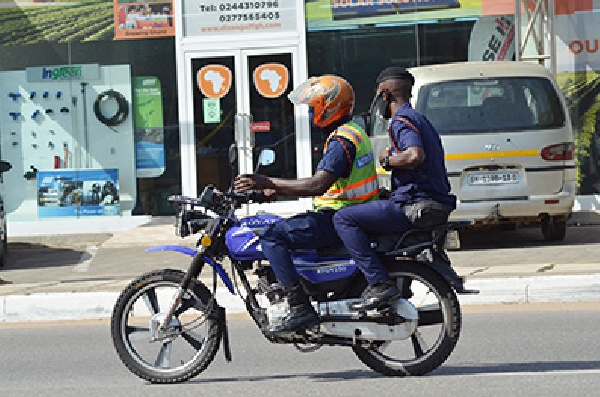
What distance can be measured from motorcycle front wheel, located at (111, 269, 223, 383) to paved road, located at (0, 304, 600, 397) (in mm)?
129

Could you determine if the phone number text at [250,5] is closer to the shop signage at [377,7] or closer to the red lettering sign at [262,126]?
the shop signage at [377,7]

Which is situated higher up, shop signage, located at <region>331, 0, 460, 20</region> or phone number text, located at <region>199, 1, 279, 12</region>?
phone number text, located at <region>199, 1, 279, 12</region>

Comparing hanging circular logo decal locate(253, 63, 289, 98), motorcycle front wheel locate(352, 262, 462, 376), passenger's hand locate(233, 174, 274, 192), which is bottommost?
motorcycle front wheel locate(352, 262, 462, 376)

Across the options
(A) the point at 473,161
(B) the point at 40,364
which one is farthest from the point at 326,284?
(A) the point at 473,161

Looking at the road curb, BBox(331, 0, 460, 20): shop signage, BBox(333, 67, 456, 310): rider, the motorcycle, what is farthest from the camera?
BBox(331, 0, 460, 20): shop signage

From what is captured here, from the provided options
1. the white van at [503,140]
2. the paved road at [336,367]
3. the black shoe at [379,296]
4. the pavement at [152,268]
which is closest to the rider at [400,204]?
the black shoe at [379,296]

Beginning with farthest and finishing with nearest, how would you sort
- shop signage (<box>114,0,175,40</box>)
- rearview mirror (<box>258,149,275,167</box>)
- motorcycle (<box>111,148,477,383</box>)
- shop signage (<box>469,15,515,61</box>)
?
shop signage (<box>114,0,175,40</box>) → shop signage (<box>469,15,515,61</box>) → motorcycle (<box>111,148,477,383</box>) → rearview mirror (<box>258,149,275,167</box>)

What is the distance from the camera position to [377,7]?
18.7 m

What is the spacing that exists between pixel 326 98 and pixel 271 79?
1143 centimetres

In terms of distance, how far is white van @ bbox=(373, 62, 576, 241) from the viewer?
13727 mm

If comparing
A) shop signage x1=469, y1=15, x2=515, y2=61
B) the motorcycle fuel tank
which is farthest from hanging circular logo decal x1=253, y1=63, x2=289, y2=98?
the motorcycle fuel tank

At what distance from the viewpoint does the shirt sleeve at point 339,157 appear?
7.31 m

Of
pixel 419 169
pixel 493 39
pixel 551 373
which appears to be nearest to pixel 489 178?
pixel 493 39

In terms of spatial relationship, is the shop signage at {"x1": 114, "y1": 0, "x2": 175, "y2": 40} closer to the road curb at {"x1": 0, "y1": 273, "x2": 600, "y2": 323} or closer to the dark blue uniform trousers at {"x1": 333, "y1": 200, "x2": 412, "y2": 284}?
the road curb at {"x1": 0, "y1": 273, "x2": 600, "y2": 323}
